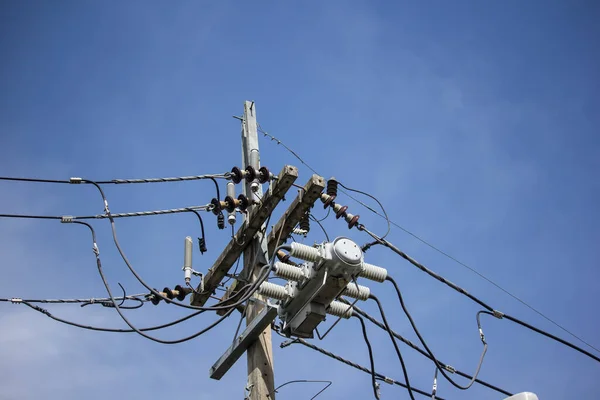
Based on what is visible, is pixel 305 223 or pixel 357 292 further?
pixel 305 223

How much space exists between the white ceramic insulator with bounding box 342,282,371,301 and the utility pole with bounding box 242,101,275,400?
1322mm

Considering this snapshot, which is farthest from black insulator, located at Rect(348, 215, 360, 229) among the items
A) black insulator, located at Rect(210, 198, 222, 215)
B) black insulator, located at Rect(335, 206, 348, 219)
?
black insulator, located at Rect(210, 198, 222, 215)

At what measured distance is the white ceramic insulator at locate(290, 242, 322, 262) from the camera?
6.86 m

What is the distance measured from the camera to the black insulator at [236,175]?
897cm

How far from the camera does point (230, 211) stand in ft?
29.2

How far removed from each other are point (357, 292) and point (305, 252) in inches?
28.5

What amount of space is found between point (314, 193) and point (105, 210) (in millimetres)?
2244

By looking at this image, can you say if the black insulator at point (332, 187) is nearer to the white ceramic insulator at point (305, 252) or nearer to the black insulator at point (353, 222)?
the black insulator at point (353, 222)

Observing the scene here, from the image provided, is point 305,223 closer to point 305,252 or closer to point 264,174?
point 264,174

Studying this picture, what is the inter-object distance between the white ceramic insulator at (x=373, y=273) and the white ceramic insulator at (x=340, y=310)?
57 cm

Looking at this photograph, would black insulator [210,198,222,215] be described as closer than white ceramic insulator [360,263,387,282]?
No

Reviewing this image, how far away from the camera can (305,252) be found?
6867mm

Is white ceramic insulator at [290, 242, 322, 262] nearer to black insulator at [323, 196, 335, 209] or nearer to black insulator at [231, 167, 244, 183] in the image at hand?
black insulator at [323, 196, 335, 209]

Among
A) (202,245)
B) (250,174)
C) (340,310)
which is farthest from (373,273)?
(202,245)
